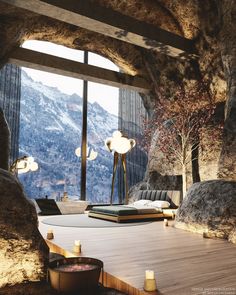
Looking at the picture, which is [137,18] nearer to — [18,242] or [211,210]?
[211,210]

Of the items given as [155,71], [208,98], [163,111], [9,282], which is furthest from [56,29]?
[9,282]

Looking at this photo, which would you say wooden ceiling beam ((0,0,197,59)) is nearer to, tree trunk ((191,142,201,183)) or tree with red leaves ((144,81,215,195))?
tree with red leaves ((144,81,215,195))

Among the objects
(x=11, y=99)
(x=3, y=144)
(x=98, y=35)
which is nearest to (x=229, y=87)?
(x=98, y=35)

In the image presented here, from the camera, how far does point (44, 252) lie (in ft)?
8.24

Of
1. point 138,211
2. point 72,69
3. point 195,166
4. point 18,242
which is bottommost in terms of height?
point 138,211

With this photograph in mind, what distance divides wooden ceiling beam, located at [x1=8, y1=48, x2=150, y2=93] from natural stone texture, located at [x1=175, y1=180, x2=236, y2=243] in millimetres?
4232

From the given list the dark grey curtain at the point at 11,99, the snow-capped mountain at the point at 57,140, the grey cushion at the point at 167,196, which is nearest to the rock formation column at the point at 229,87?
the grey cushion at the point at 167,196

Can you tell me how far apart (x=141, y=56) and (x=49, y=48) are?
8.77 ft

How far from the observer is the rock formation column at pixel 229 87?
4945mm

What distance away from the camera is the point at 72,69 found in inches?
286

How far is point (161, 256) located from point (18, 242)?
136cm

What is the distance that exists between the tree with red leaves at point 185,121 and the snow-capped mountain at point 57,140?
197 inches

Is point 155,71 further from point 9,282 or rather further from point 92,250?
point 9,282

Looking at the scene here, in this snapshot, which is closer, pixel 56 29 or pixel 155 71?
pixel 56 29
